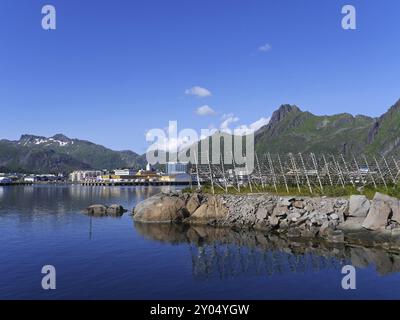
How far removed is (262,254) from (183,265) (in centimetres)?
1037

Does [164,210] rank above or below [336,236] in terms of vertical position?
above

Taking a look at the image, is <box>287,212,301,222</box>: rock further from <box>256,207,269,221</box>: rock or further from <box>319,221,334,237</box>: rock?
<box>319,221,334,237</box>: rock

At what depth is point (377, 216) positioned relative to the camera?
50.9 metres

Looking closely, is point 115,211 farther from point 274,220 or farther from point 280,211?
point 280,211

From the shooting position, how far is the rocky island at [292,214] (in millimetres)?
50812

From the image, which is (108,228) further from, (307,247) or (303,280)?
(303,280)

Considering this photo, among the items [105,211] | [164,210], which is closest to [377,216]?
[164,210]

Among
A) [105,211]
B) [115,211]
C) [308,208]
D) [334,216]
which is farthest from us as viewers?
[105,211]

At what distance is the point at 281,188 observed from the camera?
79.0 m

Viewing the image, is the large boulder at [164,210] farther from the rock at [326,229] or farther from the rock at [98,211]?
the rock at [326,229]

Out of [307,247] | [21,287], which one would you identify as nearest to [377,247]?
[307,247]

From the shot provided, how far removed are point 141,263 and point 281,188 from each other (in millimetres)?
42424

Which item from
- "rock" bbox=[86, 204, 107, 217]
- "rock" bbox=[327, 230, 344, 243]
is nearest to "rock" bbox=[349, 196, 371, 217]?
"rock" bbox=[327, 230, 344, 243]
